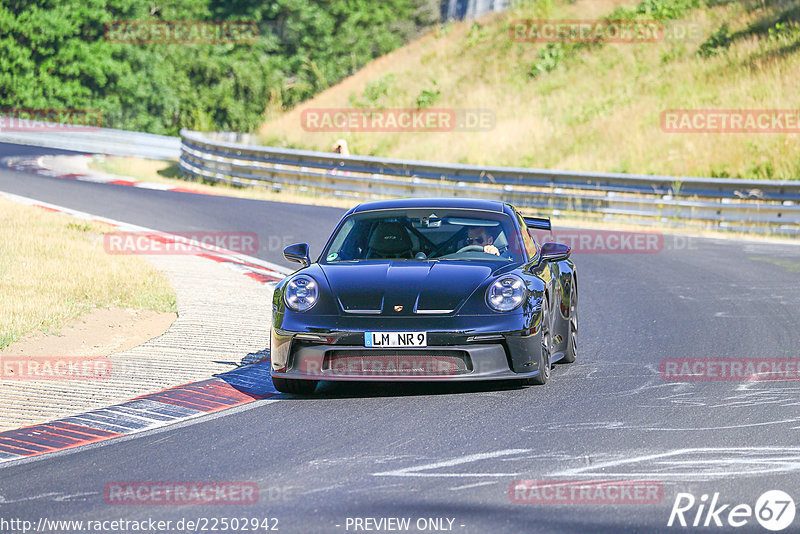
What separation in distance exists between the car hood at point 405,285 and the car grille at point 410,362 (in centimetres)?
27

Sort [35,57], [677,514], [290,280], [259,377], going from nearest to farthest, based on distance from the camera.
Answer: [677,514] < [290,280] < [259,377] < [35,57]

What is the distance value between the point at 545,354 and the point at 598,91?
27674 mm

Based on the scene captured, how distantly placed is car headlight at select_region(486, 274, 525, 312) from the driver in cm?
83

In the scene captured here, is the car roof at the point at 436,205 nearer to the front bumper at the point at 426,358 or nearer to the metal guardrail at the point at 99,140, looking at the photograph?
the front bumper at the point at 426,358

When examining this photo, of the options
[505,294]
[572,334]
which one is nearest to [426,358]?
[505,294]

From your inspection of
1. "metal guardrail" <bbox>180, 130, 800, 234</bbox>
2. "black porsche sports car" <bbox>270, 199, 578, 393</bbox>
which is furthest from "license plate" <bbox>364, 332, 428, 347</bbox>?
"metal guardrail" <bbox>180, 130, 800, 234</bbox>

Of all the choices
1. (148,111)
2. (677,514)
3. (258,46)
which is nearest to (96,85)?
(148,111)

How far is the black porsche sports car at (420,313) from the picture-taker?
751 centimetres

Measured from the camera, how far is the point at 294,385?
7969 mm

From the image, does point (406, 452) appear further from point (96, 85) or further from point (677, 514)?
point (96, 85)

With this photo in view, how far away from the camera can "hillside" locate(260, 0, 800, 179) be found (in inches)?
1127

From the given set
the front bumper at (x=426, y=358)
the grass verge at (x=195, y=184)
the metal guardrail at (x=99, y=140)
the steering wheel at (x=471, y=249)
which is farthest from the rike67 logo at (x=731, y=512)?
the metal guardrail at (x=99, y=140)

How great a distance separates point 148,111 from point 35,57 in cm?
684

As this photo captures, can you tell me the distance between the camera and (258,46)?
62.7m
